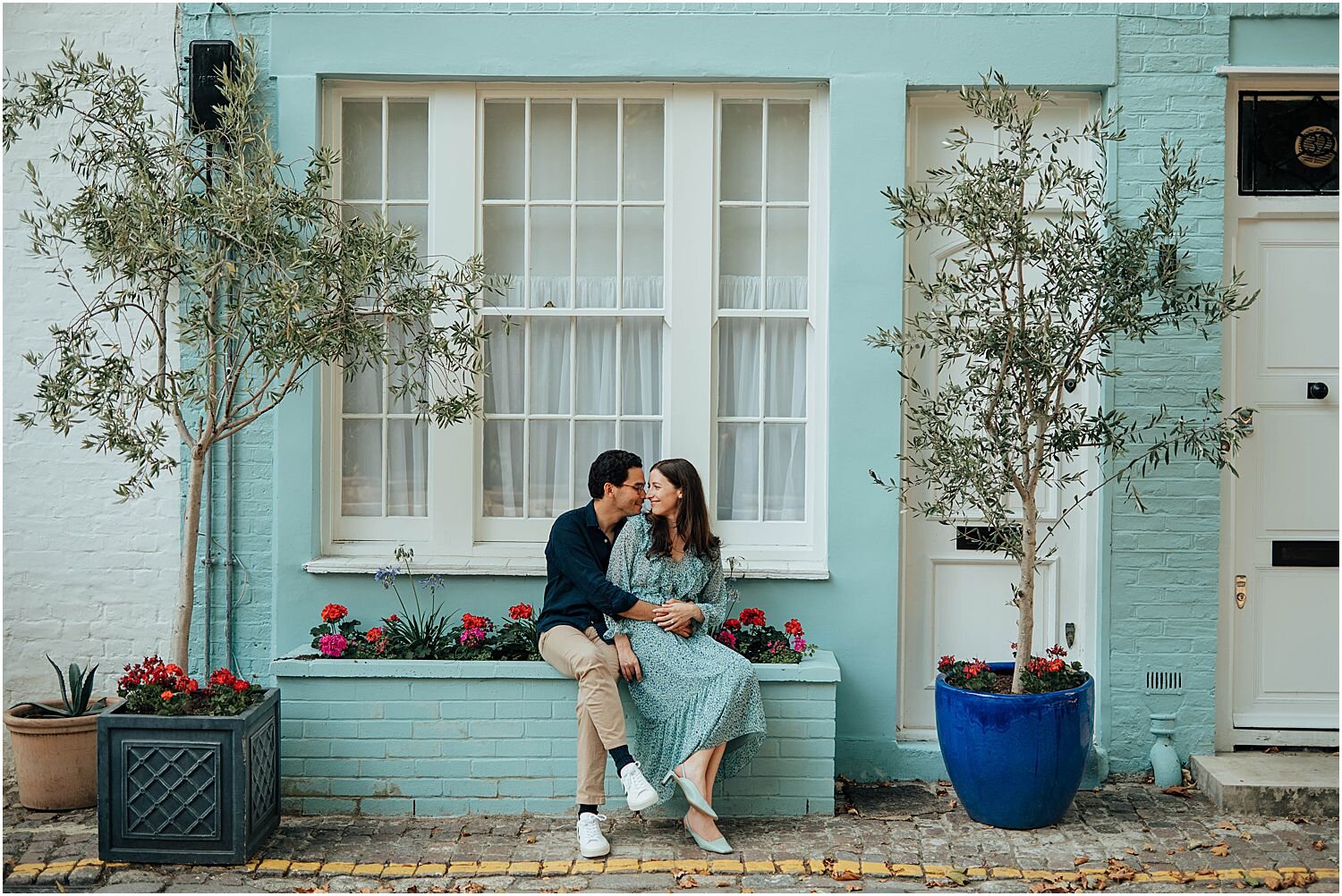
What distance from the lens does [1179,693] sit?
5.39 meters

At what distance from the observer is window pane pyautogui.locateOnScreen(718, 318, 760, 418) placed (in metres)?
5.56

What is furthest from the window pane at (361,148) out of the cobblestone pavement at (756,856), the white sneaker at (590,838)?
the white sneaker at (590,838)

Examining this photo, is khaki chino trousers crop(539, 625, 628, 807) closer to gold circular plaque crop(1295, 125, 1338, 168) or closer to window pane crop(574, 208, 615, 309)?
window pane crop(574, 208, 615, 309)

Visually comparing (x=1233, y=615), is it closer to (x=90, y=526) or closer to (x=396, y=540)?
(x=396, y=540)

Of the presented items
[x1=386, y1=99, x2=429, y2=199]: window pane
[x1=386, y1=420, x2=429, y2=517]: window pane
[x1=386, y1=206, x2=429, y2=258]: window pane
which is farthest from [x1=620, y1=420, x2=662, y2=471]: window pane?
[x1=386, y1=99, x2=429, y2=199]: window pane

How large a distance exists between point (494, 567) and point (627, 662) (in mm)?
970

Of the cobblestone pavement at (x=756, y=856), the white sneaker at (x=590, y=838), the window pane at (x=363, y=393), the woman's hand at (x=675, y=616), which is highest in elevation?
the window pane at (x=363, y=393)

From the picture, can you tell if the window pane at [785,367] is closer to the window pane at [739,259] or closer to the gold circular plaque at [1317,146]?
the window pane at [739,259]

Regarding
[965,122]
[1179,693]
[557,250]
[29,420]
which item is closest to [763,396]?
[557,250]

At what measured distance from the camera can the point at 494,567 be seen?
5418 millimetres

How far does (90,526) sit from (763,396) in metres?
3.14

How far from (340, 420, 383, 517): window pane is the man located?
1.02 metres

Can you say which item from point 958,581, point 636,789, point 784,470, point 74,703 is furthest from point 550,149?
point 74,703

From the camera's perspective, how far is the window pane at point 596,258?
5.56 metres
